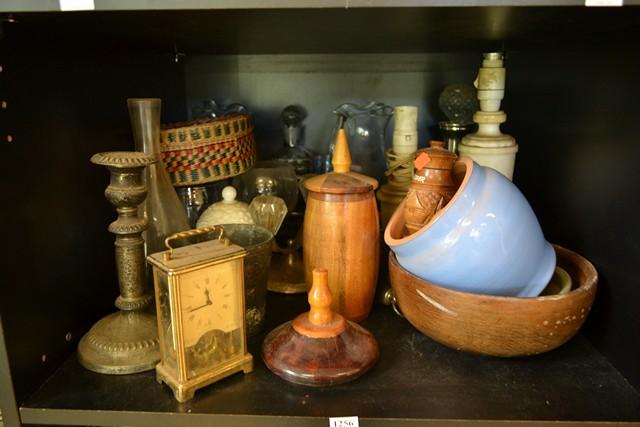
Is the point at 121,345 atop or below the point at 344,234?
below

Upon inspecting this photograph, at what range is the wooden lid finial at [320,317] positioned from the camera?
1.94 feet

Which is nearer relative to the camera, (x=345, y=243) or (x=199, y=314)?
(x=199, y=314)

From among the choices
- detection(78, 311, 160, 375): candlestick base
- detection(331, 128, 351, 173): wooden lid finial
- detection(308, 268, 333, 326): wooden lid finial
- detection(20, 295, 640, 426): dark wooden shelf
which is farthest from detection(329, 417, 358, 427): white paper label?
detection(331, 128, 351, 173): wooden lid finial

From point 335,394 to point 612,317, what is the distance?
342 millimetres

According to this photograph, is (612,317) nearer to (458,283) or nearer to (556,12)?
(458,283)

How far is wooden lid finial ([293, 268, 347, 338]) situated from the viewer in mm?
591

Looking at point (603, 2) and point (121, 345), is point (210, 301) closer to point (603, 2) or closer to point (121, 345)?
point (121, 345)

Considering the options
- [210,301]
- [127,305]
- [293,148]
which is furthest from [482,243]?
[293,148]

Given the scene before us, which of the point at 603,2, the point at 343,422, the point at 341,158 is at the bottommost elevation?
the point at 343,422

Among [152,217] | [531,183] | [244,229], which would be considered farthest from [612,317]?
[152,217]

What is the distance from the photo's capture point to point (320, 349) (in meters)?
0.58

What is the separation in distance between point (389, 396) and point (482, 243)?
0.19 metres

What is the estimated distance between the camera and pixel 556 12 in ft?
1.68

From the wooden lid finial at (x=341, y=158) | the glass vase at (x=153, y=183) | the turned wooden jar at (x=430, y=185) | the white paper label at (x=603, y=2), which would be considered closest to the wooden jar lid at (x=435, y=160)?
the turned wooden jar at (x=430, y=185)
